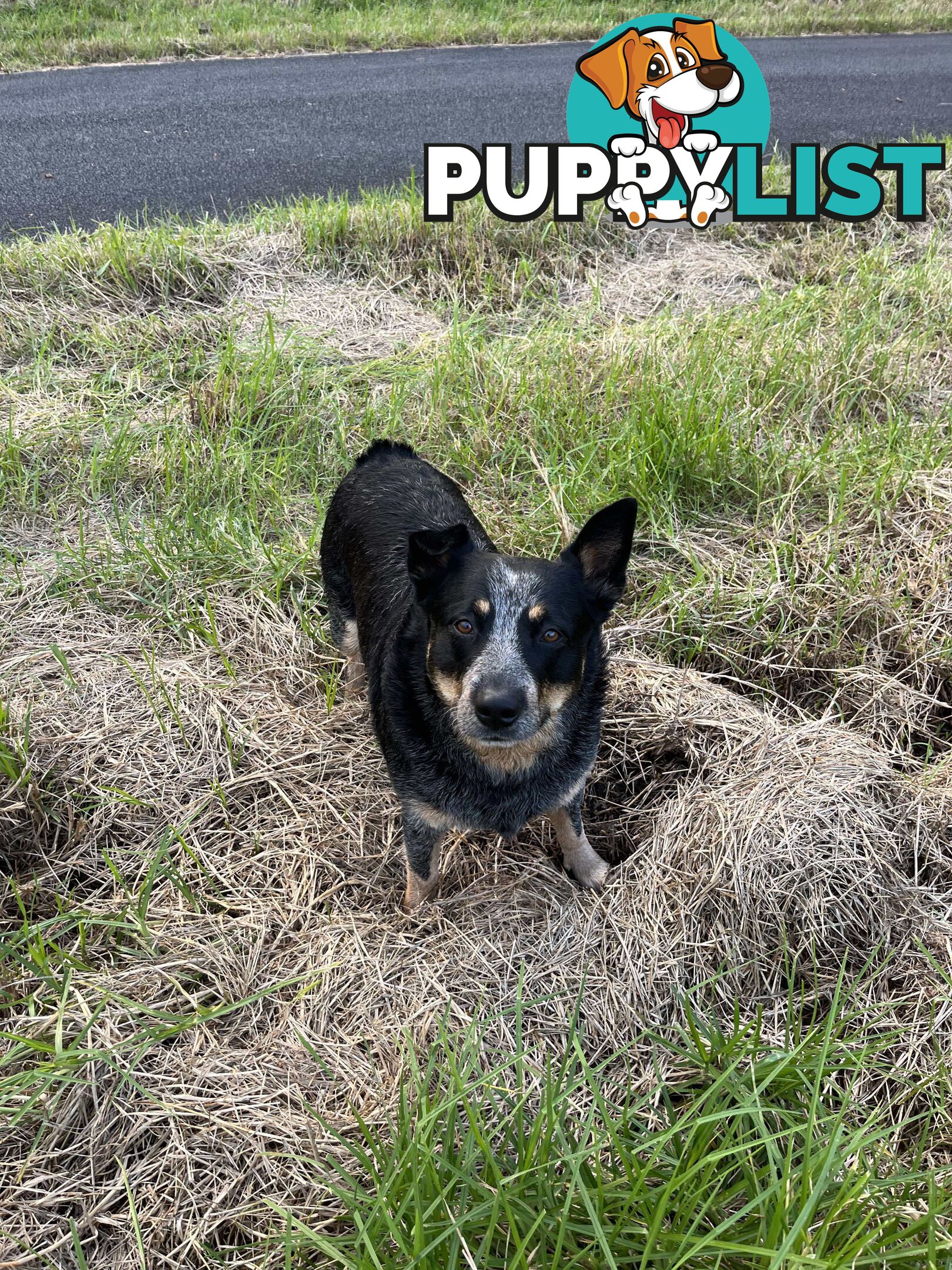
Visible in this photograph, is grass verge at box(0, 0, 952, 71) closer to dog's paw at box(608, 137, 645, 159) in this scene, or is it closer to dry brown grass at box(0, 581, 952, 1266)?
dog's paw at box(608, 137, 645, 159)

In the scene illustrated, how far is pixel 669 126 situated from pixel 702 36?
3.04 m

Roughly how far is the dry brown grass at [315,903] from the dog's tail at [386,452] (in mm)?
834

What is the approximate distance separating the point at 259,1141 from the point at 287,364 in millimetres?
3316

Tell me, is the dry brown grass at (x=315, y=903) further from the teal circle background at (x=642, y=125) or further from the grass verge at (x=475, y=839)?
the teal circle background at (x=642, y=125)

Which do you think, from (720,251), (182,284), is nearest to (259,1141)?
(182,284)

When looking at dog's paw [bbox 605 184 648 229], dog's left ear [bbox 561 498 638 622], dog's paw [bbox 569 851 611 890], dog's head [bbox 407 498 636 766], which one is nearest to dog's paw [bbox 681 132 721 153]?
dog's paw [bbox 605 184 648 229]

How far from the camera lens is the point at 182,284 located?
480 cm

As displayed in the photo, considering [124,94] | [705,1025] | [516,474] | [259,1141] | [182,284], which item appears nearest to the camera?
[259,1141]

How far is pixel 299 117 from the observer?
7312 mm

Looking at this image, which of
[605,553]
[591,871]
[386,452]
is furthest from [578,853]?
[386,452]

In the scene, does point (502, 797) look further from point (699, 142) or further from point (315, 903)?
point (699, 142)

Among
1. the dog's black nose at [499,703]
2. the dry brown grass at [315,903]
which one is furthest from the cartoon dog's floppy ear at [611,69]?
the dog's black nose at [499,703]

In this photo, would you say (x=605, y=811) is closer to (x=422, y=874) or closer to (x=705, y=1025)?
(x=422, y=874)

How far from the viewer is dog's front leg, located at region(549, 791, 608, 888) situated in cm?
262
